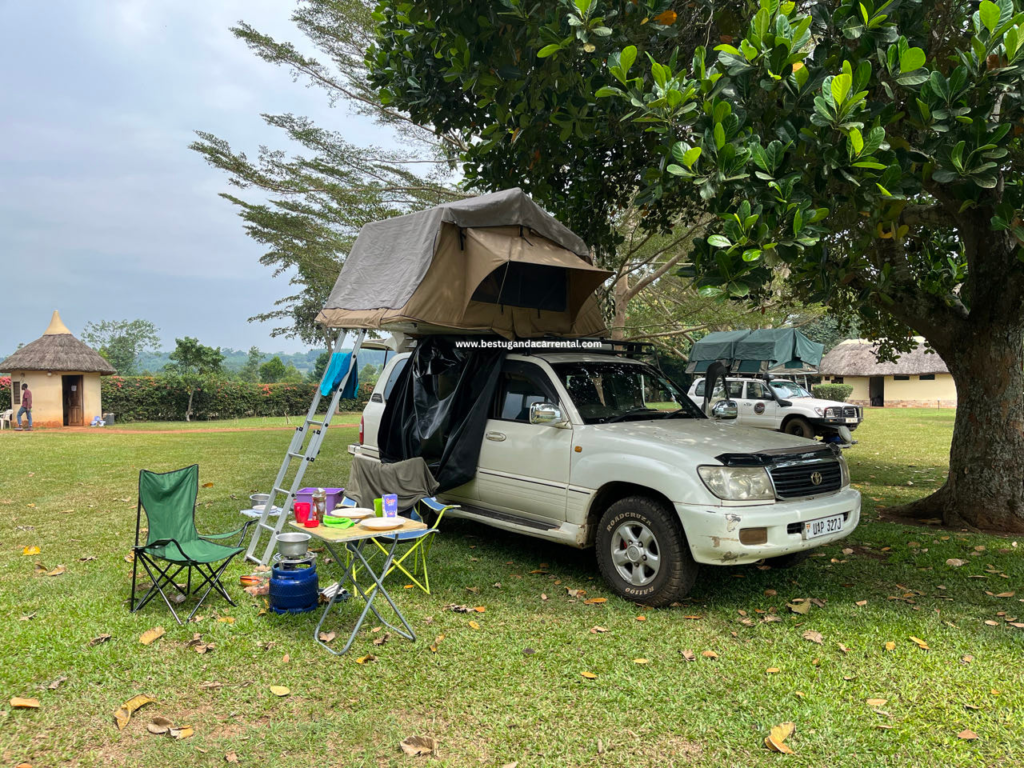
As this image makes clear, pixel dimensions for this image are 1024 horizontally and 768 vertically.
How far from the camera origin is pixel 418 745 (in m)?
3.21

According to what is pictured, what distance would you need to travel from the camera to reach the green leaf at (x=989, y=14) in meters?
3.99

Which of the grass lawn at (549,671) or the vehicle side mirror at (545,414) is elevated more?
the vehicle side mirror at (545,414)

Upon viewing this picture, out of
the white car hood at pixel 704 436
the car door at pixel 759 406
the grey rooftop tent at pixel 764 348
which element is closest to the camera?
the white car hood at pixel 704 436


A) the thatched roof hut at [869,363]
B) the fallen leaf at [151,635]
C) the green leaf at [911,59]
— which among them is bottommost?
the fallen leaf at [151,635]

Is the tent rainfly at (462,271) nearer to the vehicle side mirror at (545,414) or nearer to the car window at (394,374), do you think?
the car window at (394,374)

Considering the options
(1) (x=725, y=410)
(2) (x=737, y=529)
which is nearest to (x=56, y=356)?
(1) (x=725, y=410)

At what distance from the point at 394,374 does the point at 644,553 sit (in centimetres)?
365

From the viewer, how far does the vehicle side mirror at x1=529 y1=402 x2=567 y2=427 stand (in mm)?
5496

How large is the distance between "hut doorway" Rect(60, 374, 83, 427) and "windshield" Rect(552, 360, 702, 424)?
27.7 meters

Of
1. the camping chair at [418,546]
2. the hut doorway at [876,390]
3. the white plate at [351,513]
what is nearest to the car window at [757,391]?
the camping chair at [418,546]

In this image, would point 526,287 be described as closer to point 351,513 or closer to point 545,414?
point 545,414

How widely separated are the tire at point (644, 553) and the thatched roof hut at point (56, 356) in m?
27.8

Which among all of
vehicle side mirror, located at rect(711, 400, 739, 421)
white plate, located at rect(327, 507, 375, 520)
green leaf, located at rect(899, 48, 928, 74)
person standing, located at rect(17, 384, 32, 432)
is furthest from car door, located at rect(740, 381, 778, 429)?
person standing, located at rect(17, 384, 32, 432)

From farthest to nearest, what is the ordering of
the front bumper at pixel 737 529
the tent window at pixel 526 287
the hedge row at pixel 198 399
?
the hedge row at pixel 198 399 → the tent window at pixel 526 287 → the front bumper at pixel 737 529
